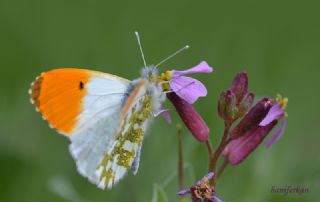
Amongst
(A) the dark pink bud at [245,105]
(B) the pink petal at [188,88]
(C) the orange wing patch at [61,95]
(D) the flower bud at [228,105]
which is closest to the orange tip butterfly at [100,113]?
(C) the orange wing patch at [61,95]

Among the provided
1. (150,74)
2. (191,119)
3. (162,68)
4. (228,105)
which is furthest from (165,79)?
(162,68)

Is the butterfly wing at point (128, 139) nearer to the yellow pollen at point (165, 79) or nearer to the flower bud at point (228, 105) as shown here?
the yellow pollen at point (165, 79)

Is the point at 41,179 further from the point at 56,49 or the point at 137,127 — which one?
the point at 56,49

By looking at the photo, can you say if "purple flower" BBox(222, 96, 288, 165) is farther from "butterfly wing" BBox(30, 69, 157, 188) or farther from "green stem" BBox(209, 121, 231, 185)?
"butterfly wing" BBox(30, 69, 157, 188)

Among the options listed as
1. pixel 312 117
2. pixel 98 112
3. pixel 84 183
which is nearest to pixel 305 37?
pixel 312 117

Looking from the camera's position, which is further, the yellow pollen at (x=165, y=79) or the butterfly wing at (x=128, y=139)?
the yellow pollen at (x=165, y=79)

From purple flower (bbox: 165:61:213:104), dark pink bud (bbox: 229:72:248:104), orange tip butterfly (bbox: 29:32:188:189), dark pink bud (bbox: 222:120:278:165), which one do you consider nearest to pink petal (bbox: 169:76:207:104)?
purple flower (bbox: 165:61:213:104)

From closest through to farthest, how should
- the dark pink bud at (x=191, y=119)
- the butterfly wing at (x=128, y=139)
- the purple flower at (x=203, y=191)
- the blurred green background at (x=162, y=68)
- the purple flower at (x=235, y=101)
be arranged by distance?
the purple flower at (x=203, y=191) < the butterfly wing at (x=128, y=139) < the purple flower at (x=235, y=101) < the dark pink bud at (x=191, y=119) < the blurred green background at (x=162, y=68)
